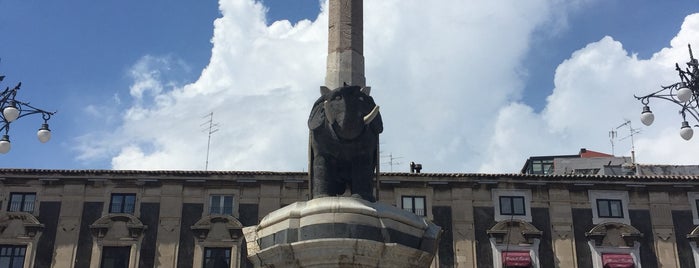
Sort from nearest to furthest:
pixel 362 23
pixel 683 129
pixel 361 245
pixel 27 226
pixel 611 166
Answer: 1. pixel 361 245
2. pixel 362 23
3. pixel 683 129
4. pixel 27 226
5. pixel 611 166

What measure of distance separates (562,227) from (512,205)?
2437mm

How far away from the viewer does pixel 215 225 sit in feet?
123

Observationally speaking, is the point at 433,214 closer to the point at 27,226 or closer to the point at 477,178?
the point at 477,178

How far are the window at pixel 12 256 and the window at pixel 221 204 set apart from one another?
8.42m

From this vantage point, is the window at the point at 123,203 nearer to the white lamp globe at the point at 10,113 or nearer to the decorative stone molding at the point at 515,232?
the decorative stone molding at the point at 515,232

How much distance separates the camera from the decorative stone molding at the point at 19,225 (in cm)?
3728

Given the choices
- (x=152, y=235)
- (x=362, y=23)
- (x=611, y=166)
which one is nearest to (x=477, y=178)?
(x=611, y=166)

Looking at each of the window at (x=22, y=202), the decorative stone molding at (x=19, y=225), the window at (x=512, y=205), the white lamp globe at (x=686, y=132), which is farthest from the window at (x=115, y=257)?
the white lamp globe at (x=686, y=132)

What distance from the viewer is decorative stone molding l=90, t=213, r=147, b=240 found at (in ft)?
122

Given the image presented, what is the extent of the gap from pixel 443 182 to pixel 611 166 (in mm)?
12823

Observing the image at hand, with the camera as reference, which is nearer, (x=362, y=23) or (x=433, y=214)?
(x=362, y=23)

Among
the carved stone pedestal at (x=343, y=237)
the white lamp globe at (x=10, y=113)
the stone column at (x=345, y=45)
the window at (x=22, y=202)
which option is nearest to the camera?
the carved stone pedestal at (x=343, y=237)

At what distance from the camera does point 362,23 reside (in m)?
14.4

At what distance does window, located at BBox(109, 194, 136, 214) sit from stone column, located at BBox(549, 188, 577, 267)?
19.0 meters
